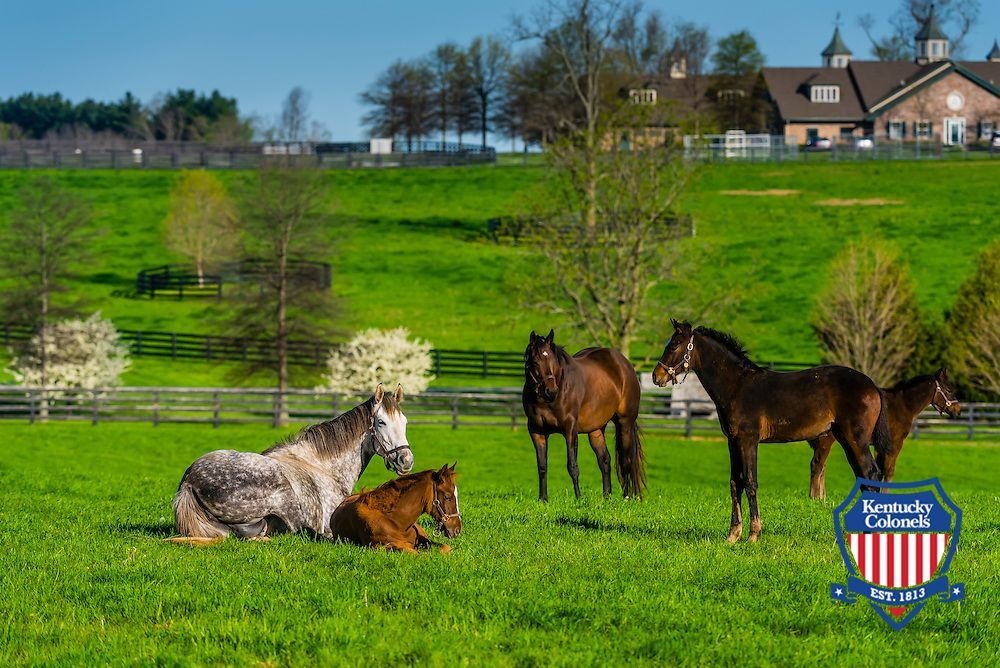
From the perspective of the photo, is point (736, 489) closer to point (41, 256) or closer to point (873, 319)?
point (873, 319)

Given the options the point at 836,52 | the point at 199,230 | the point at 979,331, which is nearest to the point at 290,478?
the point at 979,331

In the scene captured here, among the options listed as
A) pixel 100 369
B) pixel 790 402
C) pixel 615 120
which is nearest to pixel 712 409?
pixel 615 120

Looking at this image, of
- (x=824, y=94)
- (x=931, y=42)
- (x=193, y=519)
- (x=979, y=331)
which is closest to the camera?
(x=193, y=519)

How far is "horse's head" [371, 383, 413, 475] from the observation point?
12031mm

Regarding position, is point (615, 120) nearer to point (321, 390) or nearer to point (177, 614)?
point (321, 390)

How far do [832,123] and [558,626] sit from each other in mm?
105265

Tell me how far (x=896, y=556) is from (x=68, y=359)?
41469mm

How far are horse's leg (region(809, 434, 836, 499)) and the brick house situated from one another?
298 feet

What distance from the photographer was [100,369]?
4619 cm

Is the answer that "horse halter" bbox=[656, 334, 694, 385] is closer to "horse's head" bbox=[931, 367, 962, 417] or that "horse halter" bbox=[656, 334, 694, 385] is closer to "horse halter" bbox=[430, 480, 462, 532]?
"horse halter" bbox=[430, 480, 462, 532]

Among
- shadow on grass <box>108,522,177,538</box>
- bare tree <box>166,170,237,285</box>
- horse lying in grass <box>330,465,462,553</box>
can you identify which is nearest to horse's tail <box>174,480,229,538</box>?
shadow on grass <box>108,522,177,538</box>

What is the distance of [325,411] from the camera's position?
41.2 meters

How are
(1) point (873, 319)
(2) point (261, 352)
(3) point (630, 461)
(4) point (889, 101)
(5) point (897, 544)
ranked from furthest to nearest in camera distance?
1. (4) point (889, 101)
2. (2) point (261, 352)
3. (1) point (873, 319)
4. (3) point (630, 461)
5. (5) point (897, 544)

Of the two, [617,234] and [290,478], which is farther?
[617,234]
